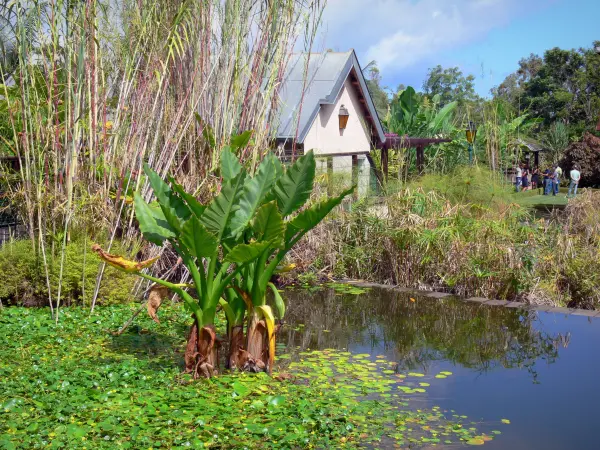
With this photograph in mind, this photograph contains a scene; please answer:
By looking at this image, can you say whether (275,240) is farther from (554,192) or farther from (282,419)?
(554,192)

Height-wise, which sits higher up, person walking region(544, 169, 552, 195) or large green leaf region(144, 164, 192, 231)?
person walking region(544, 169, 552, 195)

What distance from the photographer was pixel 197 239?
4.82m

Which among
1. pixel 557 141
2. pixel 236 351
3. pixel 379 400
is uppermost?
pixel 557 141

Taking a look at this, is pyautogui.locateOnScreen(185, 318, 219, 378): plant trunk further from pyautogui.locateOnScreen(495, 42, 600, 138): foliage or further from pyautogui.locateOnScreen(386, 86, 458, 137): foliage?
pyautogui.locateOnScreen(495, 42, 600, 138): foliage

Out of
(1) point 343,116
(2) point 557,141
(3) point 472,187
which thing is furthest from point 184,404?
(2) point 557,141

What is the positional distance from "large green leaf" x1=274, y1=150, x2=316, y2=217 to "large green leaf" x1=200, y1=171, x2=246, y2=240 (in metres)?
0.37

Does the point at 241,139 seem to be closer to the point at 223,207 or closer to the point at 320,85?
the point at 223,207

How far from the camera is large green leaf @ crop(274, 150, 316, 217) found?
506 centimetres

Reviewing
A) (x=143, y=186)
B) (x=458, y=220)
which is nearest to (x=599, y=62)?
(x=458, y=220)

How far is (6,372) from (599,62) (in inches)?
1539

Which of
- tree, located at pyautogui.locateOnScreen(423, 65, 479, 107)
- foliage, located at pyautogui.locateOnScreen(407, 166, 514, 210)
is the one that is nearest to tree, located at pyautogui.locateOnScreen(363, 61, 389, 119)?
tree, located at pyautogui.locateOnScreen(423, 65, 479, 107)

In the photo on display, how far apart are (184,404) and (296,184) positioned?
5.84 feet

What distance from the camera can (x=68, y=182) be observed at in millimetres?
7055

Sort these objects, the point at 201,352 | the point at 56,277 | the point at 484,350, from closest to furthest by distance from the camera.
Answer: the point at 201,352 < the point at 484,350 < the point at 56,277
